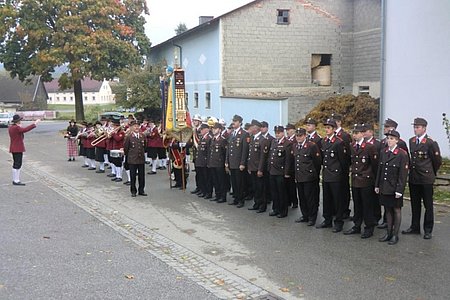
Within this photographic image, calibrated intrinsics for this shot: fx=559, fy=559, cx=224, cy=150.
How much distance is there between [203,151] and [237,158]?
50.2 inches

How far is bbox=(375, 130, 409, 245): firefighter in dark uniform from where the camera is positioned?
8.48 m

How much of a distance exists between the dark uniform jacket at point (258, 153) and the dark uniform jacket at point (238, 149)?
0.16 meters

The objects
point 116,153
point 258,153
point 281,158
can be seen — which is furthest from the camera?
point 116,153

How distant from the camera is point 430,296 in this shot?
6.33 metres

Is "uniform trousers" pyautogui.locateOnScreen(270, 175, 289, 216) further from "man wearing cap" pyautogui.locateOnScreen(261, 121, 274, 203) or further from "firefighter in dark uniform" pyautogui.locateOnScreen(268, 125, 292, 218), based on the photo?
"man wearing cap" pyautogui.locateOnScreen(261, 121, 274, 203)

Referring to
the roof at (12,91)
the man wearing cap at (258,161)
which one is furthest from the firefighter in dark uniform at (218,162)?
the roof at (12,91)

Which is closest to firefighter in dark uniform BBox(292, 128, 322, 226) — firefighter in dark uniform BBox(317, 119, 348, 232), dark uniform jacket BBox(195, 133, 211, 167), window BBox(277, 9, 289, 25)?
firefighter in dark uniform BBox(317, 119, 348, 232)

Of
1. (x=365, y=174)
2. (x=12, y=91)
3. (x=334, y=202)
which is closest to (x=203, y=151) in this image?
(x=334, y=202)

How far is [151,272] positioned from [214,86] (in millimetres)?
21466

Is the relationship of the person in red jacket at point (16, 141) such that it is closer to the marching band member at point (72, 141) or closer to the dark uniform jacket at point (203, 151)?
the dark uniform jacket at point (203, 151)

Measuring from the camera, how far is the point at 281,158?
1065 centimetres

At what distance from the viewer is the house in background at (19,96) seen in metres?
75.5

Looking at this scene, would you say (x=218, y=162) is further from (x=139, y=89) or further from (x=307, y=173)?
(x=139, y=89)

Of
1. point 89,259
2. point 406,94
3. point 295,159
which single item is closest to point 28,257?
point 89,259
